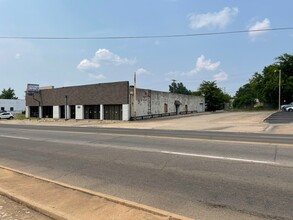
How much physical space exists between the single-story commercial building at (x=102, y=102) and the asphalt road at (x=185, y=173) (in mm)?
33300

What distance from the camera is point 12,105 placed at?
10612 centimetres

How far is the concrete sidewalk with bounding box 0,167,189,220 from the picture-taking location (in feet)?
17.5

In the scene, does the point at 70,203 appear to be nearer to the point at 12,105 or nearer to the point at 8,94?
the point at 12,105

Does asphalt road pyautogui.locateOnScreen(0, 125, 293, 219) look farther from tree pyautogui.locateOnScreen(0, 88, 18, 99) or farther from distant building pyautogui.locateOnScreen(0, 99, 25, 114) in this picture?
tree pyautogui.locateOnScreen(0, 88, 18, 99)

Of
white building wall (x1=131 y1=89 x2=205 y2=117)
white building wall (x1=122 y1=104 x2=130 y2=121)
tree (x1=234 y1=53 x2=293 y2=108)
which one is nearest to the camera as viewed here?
white building wall (x1=122 y1=104 x2=130 y2=121)

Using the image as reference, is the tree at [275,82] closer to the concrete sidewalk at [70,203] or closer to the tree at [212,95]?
the tree at [212,95]

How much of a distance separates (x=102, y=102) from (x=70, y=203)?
44.3m

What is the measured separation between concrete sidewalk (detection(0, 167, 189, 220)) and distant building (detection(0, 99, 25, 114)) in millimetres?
100228

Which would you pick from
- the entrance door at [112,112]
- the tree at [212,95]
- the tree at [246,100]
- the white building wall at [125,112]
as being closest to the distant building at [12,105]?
the tree at [212,95]

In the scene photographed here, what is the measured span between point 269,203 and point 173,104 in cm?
5388

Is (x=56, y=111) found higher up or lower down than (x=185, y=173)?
higher up

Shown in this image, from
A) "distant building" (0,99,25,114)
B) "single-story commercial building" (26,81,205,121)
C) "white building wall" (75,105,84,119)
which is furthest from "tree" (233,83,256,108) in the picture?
"distant building" (0,99,25,114)

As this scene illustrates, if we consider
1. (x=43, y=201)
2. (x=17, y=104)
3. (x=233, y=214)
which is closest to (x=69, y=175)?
(x=43, y=201)

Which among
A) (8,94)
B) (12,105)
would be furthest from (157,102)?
(8,94)
